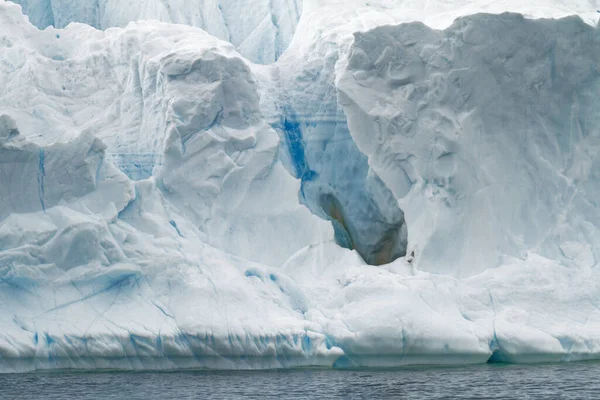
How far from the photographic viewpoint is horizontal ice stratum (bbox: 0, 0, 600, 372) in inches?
392

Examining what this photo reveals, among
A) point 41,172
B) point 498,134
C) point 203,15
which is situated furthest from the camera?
point 203,15

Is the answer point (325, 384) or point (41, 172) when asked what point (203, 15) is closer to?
point (41, 172)

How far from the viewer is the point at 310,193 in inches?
492

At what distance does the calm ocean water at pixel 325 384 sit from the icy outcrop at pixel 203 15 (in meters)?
7.35

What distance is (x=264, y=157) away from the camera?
11594 mm

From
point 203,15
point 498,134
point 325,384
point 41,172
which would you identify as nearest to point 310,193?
point 498,134

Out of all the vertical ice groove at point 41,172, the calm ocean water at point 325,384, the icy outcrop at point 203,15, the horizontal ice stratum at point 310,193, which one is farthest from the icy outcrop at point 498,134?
the icy outcrop at point 203,15

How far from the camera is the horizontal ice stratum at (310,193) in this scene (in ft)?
32.7

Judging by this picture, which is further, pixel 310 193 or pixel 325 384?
pixel 310 193

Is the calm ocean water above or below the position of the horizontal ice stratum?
Answer: below

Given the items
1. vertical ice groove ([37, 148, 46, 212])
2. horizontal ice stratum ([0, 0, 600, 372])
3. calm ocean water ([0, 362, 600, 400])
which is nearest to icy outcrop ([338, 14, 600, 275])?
horizontal ice stratum ([0, 0, 600, 372])

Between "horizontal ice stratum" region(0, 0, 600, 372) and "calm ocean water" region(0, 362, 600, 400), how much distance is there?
0.35m

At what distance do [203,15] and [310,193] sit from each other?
15.6ft

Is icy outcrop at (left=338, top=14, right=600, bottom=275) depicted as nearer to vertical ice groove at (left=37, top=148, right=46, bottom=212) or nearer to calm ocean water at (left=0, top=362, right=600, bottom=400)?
calm ocean water at (left=0, top=362, right=600, bottom=400)
